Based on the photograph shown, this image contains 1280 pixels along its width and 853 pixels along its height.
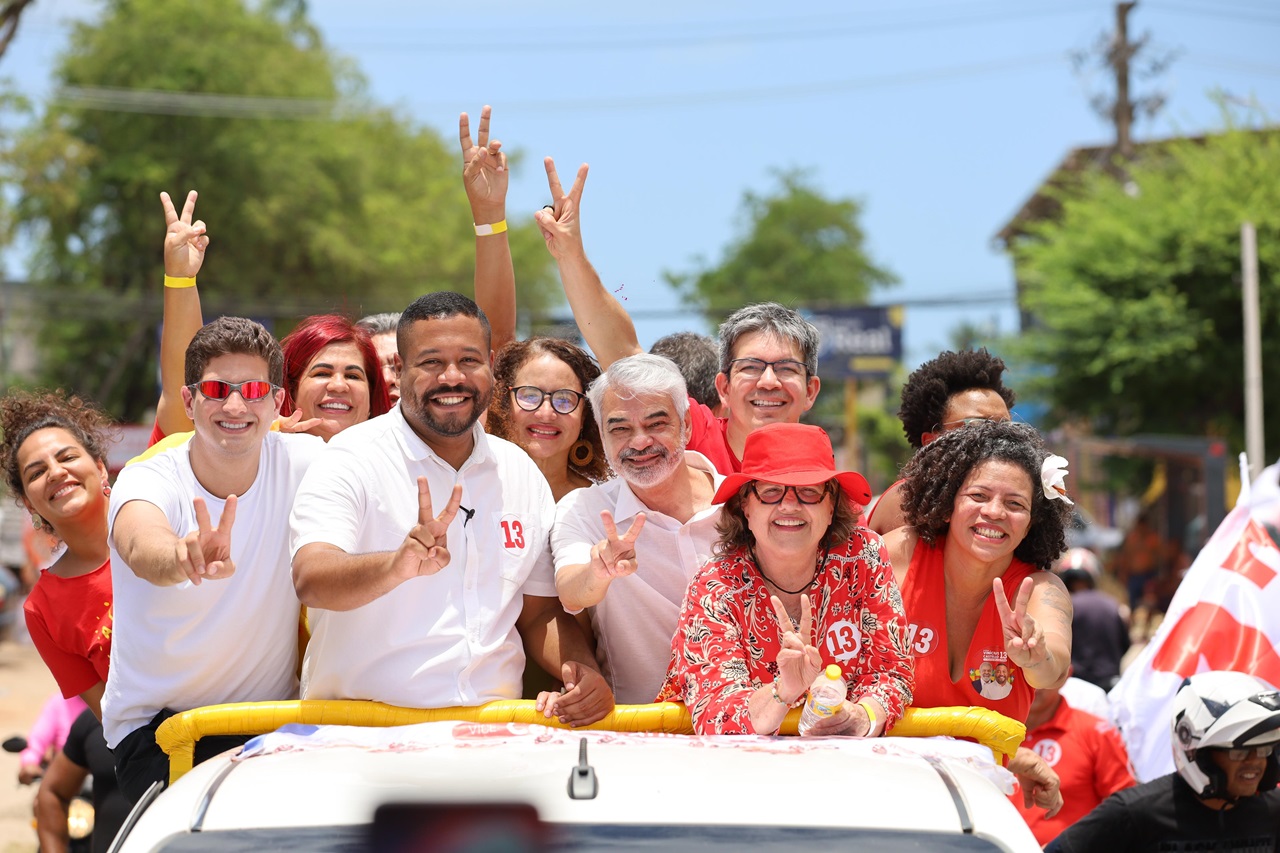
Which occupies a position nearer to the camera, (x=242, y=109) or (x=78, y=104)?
(x=78, y=104)

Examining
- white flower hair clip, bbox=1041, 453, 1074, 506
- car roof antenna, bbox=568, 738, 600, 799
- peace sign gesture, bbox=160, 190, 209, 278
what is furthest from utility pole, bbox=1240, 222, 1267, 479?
car roof antenna, bbox=568, 738, 600, 799

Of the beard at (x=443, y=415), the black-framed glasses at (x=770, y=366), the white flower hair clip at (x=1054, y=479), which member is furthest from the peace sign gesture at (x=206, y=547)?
the white flower hair clip at (x=1054, y=479)

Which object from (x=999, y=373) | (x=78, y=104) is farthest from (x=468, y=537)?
(x=78, y=104)

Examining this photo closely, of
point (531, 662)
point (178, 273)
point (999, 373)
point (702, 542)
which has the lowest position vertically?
point (531, 662)

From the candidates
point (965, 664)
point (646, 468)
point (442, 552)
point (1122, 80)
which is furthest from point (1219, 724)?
point (1122, 80)

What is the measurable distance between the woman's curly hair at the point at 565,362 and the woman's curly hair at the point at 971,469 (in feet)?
3.50

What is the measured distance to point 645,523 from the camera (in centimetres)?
427

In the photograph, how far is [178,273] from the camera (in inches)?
190

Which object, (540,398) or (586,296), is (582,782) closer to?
(540,398)

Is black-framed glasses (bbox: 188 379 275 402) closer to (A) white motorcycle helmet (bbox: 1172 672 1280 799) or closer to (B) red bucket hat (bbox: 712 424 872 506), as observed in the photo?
(B) red bucket hat (bbox: 712 424 872 506)

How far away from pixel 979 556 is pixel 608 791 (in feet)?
6.62

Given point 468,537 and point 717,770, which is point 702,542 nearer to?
point 468,537

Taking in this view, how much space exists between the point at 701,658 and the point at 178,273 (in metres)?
2.21

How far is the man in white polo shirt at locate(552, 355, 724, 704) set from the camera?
425cm
